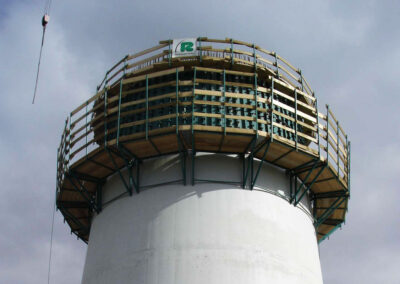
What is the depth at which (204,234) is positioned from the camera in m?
25.6

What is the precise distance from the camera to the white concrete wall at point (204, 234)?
25.0m

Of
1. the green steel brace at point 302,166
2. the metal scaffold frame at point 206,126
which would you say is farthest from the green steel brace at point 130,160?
the green steel brace at point 302,166

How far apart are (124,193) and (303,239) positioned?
8.29 m

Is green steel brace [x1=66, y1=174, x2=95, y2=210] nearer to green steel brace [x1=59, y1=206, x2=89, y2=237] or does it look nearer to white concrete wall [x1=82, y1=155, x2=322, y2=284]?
white concrete wall [x1=82, y1=155, x2=322, y2=284]

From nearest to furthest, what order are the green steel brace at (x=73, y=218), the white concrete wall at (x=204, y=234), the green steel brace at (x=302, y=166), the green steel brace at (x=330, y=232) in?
the white concrete wall at (x=204, y=234) → the green steel brace at (x=302, y=166) → the green steel brace at (x=73, y=218) → the green steel brace at (x=330, y=232)

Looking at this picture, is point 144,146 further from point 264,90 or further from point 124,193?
point 264,90

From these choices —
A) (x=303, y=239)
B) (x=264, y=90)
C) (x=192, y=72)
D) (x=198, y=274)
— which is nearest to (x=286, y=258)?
(x=303, y=239)

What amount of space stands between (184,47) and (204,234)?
363 inches

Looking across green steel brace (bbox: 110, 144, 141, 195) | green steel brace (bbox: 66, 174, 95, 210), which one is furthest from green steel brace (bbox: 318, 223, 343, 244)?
green steel brace (bbox: 66, 174, 95, 210)

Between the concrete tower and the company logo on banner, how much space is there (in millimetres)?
50

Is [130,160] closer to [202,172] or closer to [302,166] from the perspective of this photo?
[202,172]

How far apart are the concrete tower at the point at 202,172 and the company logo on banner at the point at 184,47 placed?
5 centimetres

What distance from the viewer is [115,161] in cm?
2836

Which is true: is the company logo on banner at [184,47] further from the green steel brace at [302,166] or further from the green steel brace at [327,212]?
the green steel brace at [327,212]
